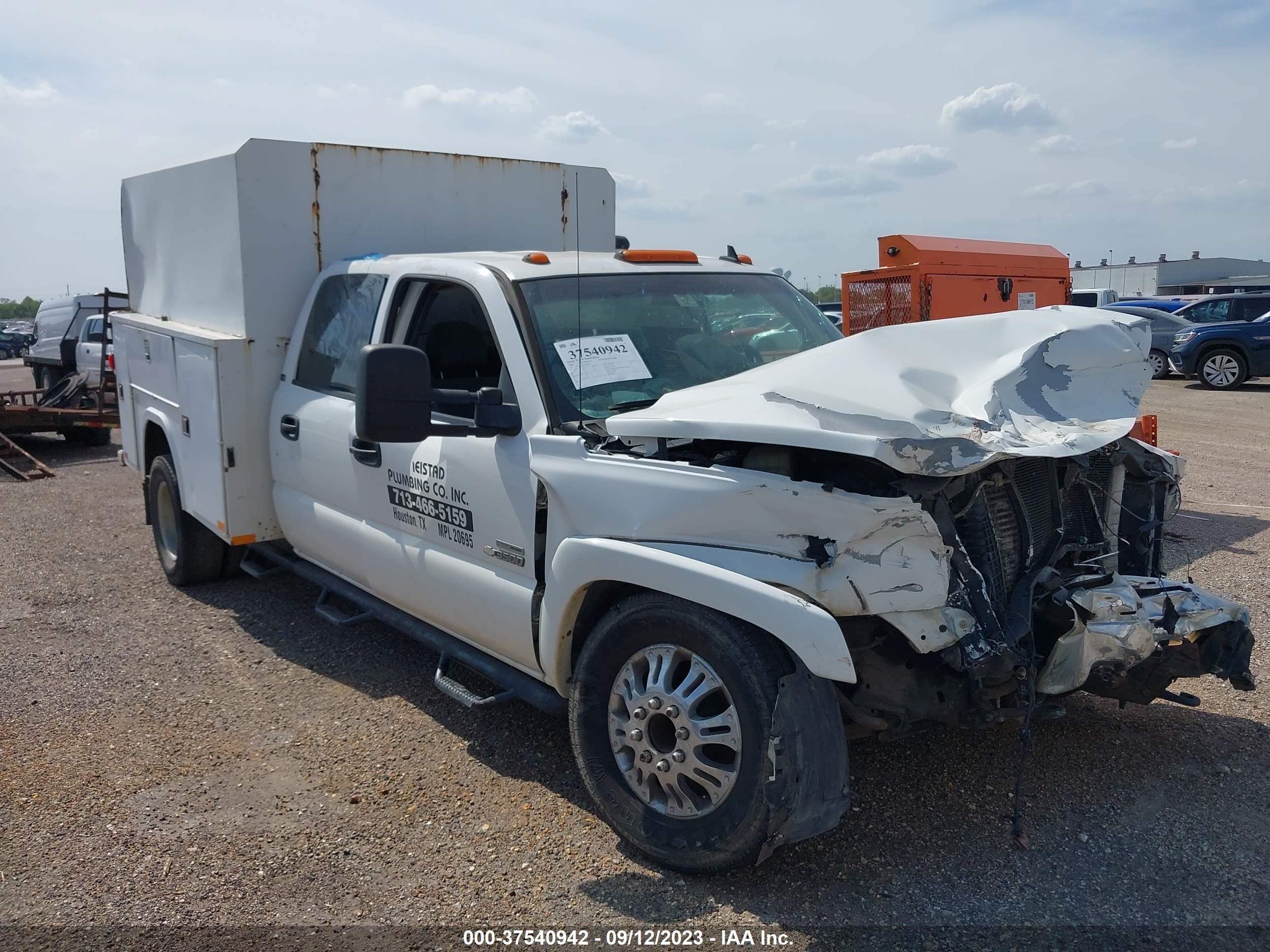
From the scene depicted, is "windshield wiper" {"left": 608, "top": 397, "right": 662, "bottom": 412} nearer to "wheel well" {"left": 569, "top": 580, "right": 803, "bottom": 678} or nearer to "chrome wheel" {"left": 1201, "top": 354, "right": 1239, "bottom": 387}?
"wheel well" {"left": 569, "top": 580, "right": 803, "bottom": 678}

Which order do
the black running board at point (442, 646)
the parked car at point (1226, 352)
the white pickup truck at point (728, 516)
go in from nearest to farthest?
the white pickup truck at point (728, 516) → the black running board at point (442, 646) → the parked car at point (1226, 352)

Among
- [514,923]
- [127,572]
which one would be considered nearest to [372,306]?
[514,923]

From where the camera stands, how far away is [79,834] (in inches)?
142

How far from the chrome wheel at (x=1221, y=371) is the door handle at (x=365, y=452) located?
17.6m

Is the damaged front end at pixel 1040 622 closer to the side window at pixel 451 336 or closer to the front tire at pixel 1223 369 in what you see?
the side window at pixel 451 336

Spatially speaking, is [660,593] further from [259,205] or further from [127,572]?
[127,572]

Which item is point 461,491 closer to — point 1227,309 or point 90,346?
point 90,346

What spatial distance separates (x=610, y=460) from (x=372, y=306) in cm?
188

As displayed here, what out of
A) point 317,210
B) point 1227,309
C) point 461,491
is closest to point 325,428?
point 461,491

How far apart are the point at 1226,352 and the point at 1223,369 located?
0.29 m

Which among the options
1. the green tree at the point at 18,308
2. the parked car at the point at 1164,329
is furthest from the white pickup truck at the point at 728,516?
the green tree at the point at 18,308

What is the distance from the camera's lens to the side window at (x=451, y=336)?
417cm

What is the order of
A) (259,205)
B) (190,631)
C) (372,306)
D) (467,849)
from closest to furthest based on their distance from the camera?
1. (467,849)
2. (372,306)
3. (259,205)
4. (190,631)

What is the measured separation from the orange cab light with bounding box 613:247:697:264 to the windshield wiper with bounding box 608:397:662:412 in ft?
3.06
